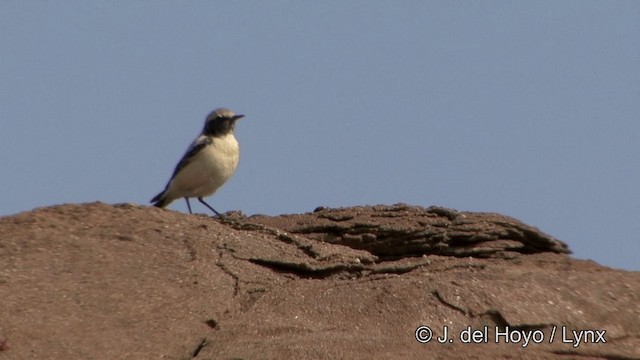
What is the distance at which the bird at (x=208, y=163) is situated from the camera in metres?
16.3

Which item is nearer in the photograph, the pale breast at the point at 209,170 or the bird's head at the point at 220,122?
the pale breast at the point at 209,170

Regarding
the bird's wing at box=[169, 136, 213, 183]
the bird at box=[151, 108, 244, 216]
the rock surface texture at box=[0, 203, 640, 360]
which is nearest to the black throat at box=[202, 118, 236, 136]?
the bird at box=[151, 108, 244, 216]

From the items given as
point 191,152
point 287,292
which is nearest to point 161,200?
point 191,152

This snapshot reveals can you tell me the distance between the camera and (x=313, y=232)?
1212cm

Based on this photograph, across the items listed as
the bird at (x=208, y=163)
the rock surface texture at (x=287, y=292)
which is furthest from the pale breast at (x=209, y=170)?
the rock surface texture at (x=287, y=292)

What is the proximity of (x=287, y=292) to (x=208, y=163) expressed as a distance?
6.46m

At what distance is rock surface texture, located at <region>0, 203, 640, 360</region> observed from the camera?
9.02 m

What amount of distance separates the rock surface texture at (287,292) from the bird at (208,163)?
4574 mm

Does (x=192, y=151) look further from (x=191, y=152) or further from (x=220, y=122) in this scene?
(x=220, y=122)

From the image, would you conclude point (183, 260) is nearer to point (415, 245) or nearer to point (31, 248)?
point (31, 248)

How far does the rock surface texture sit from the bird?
4574 mm

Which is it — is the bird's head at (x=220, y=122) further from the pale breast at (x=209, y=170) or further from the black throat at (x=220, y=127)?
the pale breast at (x=209, y=170)

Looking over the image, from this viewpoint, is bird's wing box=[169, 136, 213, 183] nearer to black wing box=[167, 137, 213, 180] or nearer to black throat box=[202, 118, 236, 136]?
black wing box=[167, 137, 213, 180]

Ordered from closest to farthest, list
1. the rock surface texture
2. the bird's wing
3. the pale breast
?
the rock surface texture < the pale breast < the bird's wing
